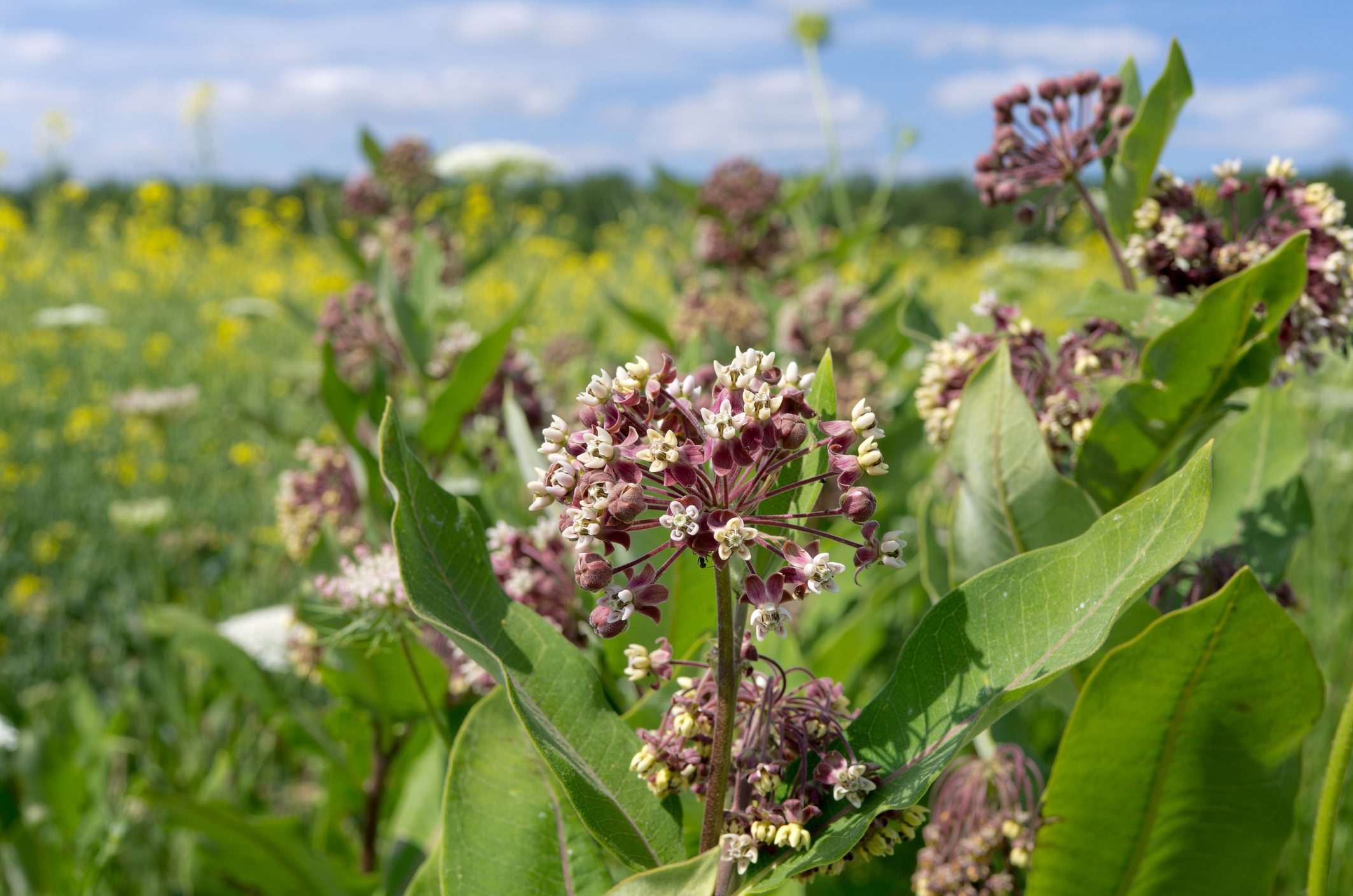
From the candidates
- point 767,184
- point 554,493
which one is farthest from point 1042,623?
point 767,184

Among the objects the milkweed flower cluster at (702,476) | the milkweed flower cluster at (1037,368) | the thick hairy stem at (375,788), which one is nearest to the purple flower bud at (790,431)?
the milkweed flower cluster at (702,476)

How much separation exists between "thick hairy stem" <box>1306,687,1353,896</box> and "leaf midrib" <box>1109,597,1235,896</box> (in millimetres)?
141

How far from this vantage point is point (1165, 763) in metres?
1.03

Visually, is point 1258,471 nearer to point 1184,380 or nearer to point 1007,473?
point 1184,380

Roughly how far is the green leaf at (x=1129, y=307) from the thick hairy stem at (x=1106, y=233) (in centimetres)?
12

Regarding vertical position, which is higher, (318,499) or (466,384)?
(466,384)

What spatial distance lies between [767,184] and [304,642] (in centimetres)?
195

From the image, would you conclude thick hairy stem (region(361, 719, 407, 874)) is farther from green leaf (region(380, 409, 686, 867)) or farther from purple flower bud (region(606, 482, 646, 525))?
purple flower bud (region(606, 482, 646, 525))

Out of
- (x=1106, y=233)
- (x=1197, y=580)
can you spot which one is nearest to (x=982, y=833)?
(x=1197, y=580)

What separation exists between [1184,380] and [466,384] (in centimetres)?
117

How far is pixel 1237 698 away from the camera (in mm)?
982

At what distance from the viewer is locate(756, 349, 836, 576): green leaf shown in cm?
83

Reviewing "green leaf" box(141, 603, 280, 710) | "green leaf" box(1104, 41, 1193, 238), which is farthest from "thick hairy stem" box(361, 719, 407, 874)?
"green leaf" box(1104, 41, 1193, 238)

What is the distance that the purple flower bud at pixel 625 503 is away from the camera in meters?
0.73
